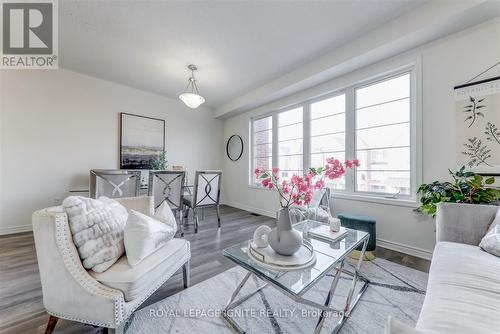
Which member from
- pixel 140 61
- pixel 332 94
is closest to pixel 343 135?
pixel 332 94

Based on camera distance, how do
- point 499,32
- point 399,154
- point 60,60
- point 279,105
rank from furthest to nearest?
point 279,105
point 60,60
point 399,154
point 499,32

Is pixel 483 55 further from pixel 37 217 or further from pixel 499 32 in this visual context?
pixel 37 217

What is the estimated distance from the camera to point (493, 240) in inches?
50.8

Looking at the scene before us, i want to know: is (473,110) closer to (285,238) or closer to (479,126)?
(479,126)

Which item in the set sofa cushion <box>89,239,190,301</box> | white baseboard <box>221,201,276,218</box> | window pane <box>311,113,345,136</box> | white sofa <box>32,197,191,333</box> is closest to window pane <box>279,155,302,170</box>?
window pane <box>311,113,345,136</box>

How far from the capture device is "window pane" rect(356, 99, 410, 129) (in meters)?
2.44

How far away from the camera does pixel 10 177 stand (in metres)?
2.79

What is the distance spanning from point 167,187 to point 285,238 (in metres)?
2.16

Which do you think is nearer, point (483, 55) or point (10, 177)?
point (483, 55)

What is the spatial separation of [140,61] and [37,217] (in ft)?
9.02

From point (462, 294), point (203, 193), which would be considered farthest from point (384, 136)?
point (203, 193)

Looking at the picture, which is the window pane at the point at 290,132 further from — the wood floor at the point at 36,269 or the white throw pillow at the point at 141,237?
the white throw pillow at the point at 141,237

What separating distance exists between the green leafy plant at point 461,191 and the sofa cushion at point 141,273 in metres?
2.42

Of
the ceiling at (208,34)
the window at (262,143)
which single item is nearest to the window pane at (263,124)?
the window at (262,143)
